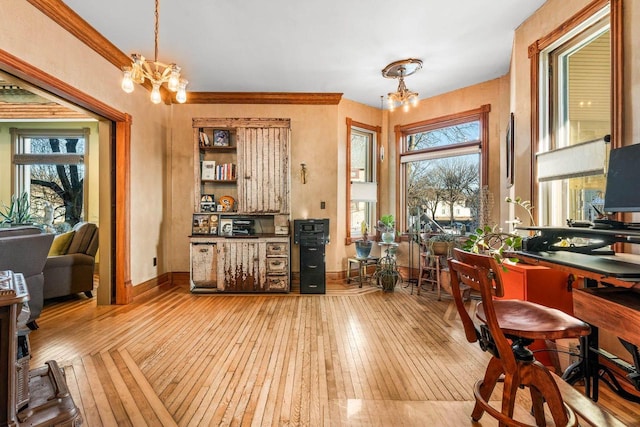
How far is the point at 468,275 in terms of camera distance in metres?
1.37

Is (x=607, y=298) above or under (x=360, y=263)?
above

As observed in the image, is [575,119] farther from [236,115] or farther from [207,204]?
[207,204]

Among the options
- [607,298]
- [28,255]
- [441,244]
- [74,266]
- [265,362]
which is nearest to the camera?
[607,298]

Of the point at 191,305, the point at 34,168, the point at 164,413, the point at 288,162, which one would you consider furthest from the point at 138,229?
the point at 34,168

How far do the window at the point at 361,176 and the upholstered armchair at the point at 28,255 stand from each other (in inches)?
151

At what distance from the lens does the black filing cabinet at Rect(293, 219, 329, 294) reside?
171 inches

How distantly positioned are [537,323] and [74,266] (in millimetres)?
4964

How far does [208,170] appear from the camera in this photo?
181 inches

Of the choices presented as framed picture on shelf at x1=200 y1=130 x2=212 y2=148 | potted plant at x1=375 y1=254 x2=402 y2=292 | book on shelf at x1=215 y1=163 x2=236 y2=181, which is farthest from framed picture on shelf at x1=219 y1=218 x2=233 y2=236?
potted plant at x1=375 y1=254 x2=402 y2=292

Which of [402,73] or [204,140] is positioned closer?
[402,73]

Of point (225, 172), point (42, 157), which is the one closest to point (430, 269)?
point (225, 172)

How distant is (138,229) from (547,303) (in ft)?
14.7

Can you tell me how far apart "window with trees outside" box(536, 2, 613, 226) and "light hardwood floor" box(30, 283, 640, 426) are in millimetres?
1467

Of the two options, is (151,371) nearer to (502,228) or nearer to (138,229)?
(138,229)
